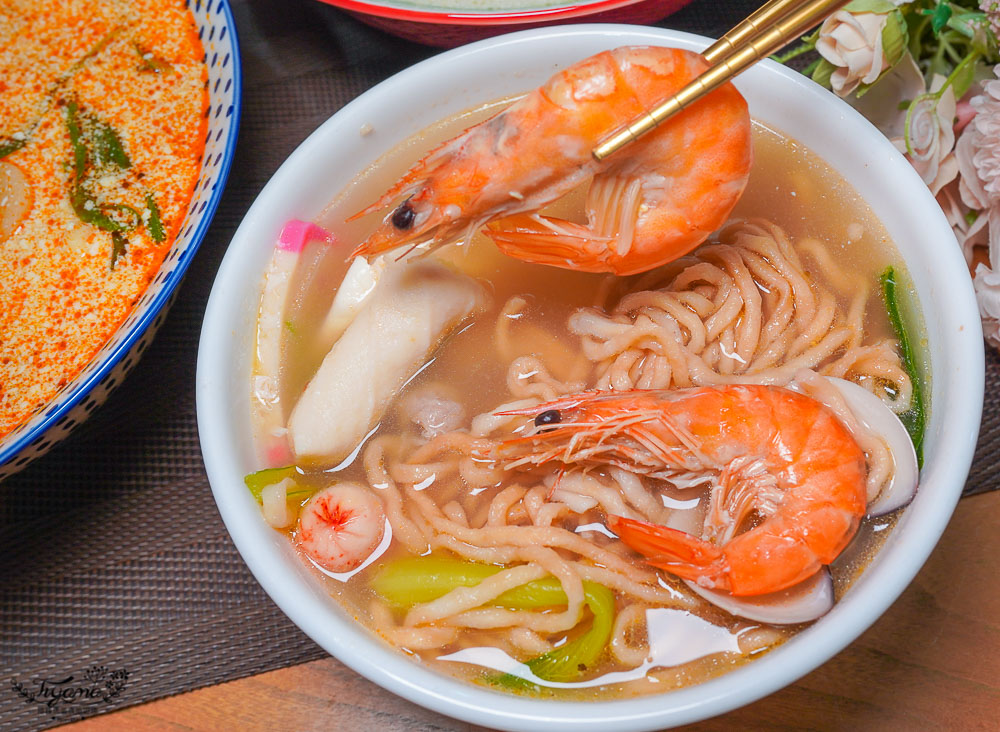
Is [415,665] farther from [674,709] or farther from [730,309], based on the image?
[730,309]

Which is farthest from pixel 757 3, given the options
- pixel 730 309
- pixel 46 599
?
pixel 46 599

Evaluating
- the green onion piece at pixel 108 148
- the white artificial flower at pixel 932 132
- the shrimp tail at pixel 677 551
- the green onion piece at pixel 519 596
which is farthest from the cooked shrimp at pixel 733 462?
the green onion piece at pixel 108 148

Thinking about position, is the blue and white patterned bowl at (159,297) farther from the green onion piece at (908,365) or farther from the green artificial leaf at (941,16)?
the green artificial leaf at (941,16)

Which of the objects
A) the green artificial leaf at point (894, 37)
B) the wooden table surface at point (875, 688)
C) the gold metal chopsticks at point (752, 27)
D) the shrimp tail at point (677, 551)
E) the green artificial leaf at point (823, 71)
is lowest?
the wooden table surface at point (875, 688)

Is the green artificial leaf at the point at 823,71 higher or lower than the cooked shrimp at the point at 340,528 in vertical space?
higher

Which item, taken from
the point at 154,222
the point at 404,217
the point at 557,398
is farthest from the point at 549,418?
the point at 154,222

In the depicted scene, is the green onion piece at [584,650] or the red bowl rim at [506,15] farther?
the red bowl rim at [506,15]

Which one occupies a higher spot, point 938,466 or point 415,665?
point 938,466
